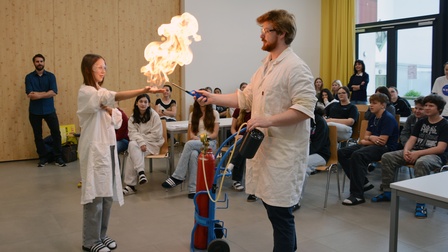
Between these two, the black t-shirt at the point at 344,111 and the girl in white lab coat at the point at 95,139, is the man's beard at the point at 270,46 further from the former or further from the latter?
the black t-shirt at the point at 344,111

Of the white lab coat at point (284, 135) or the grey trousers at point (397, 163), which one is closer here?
the white lab coat at point (284, 135)

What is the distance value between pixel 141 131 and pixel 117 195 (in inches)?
82.2

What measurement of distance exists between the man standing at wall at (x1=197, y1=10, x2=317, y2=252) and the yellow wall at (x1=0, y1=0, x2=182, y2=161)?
556cm

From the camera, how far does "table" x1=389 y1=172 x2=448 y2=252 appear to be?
7.64 ft

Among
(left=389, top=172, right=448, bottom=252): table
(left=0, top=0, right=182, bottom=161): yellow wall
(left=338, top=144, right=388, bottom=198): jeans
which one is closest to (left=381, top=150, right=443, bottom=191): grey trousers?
(left=338, top=144, right=388, bottom=198): jeans

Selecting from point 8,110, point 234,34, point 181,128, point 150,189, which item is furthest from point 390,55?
point 8,110

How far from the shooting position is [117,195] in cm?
330

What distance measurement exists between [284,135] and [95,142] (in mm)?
1482

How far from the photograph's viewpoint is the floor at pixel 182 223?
3426mm

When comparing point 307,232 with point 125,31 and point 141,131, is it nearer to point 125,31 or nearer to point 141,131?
point 141,131

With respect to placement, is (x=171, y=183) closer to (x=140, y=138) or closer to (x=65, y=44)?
(x=140, y=138)

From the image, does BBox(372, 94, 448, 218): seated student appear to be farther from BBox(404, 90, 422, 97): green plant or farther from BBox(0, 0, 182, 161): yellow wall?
BBox(404, 90, 422, 97): green plant

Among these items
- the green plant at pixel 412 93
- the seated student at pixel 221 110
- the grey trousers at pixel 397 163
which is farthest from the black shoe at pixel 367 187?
the green plant at pixel 412 93

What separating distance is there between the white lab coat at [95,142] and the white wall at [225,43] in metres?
5.63
